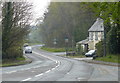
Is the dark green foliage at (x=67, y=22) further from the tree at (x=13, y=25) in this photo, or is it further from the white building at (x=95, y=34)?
the tree at (x=13, y=25)

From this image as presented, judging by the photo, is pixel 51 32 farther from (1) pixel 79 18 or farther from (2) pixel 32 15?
(2) pixel 32 15

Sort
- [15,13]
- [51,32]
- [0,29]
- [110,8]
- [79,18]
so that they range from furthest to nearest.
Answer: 1. [51,32]
2. [79,18]
3. [15,13]
4. [0,29]
5. [110,8]

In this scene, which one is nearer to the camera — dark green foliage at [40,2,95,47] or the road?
the road

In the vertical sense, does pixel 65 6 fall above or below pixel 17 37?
above

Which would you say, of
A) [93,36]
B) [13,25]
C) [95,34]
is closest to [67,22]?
[93,36]

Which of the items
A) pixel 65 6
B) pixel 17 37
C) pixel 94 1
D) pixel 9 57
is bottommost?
pixel 9 57

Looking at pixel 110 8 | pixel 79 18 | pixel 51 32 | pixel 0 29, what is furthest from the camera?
pixel 51 32

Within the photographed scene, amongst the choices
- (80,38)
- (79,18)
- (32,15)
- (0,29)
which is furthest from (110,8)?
(80,38)

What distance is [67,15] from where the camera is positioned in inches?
3228

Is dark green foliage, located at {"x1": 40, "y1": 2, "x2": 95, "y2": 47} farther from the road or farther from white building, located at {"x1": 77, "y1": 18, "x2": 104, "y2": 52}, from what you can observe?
the road

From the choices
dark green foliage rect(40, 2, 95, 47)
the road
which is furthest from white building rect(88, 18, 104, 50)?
the road

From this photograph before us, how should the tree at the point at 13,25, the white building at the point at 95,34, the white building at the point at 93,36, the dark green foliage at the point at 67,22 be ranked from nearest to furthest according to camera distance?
1. the tree at the point at 13,25
2. the white building at the point at 95,34
3. the white building at the point at 93,36
4. the dark green foliage at the point at 67,22

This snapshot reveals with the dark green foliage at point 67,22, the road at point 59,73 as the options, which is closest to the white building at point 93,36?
the dark green foliage at point 67,22

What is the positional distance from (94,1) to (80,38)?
66.8m
